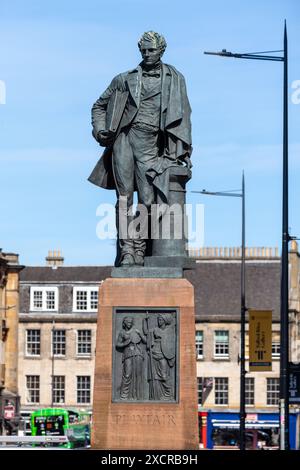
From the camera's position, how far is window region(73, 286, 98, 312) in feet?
444

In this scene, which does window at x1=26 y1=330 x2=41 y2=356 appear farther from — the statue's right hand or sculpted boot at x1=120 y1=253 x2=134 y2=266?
sculpted boot at x1=120 y1=253 x2=134 y2=266

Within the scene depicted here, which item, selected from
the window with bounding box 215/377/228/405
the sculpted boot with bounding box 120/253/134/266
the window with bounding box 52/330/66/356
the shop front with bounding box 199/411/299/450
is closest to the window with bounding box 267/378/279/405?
the shop front with bounding box 199/411/299/450

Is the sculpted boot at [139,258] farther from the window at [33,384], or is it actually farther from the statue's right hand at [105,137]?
the window at [33,384]

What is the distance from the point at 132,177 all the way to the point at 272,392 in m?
110

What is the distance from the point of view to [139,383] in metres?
21.4

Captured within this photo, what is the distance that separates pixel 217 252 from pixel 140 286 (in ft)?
378

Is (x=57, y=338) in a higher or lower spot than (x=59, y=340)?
higher

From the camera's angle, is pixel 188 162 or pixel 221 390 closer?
pixel 188 162

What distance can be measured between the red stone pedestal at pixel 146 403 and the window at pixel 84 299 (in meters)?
114

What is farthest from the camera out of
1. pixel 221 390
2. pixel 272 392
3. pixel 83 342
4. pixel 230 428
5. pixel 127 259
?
pixel 83 342

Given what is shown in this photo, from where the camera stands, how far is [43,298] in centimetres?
13738

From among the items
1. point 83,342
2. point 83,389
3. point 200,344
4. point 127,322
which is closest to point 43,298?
point 83,342

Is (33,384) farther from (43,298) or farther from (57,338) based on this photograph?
(43,298)
